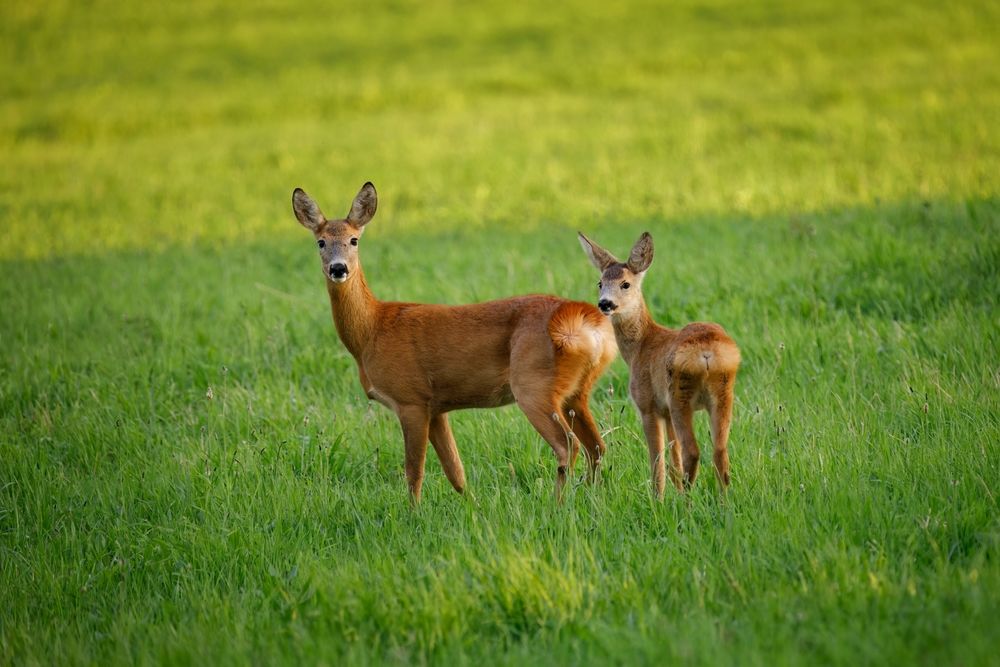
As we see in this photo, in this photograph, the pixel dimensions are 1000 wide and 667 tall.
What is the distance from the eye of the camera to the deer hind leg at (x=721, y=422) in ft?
16.0

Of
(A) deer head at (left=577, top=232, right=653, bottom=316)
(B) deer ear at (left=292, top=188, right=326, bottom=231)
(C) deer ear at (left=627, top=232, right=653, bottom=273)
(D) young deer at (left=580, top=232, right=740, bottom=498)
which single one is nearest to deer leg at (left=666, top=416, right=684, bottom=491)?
(D) young deer at (left=580, top=232, right=740, bottom=498)

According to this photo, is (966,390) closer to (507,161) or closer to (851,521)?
(851,521)

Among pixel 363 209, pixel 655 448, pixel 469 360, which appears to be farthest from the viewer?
pixel 363 209

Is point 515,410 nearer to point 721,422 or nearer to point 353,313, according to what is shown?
point 353,313

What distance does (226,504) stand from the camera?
5.40m

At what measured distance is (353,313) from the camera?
6.10 m

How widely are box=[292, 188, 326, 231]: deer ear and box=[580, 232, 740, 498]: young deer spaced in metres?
1.65

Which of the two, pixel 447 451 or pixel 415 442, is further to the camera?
pixel 447 451

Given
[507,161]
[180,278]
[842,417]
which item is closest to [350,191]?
[507,161]

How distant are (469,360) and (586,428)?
71cm

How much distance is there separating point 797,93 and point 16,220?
41.6 feet

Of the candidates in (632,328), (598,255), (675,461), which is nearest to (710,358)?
(675,461)

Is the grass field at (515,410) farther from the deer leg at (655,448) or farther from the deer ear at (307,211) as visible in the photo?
the deer ear at (307,211)

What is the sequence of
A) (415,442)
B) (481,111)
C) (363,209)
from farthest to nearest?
(481,111)
(363,209)
(415,442)
